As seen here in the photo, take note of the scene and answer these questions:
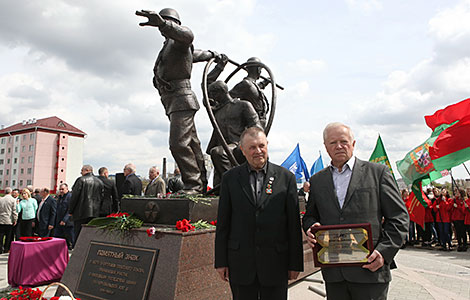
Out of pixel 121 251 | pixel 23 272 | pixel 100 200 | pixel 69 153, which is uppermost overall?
pixel 69 153

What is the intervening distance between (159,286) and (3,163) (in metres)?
70.7

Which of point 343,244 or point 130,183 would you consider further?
point 130,183

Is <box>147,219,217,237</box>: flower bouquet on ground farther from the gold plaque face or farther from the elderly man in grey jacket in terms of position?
the elderly man in grey jacket

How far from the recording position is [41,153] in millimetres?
55500

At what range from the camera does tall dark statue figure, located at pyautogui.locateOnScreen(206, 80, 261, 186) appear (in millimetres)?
6031

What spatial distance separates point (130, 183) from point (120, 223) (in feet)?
11.0

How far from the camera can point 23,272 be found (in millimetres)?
5219

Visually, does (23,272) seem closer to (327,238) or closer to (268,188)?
(268,188)

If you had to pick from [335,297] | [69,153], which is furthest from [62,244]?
[69,153]

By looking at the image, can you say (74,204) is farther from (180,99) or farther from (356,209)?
(356,209)

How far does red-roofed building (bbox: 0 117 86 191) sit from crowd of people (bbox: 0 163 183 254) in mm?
51046

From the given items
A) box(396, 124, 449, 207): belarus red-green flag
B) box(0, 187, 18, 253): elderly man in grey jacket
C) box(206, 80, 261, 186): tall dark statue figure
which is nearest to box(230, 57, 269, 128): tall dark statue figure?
box(206, 80, 261, 186): tall dark statue figure

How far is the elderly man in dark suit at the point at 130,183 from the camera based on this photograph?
7551 millimetres

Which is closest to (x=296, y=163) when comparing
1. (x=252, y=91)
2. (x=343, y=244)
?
(x=252, y=91)
